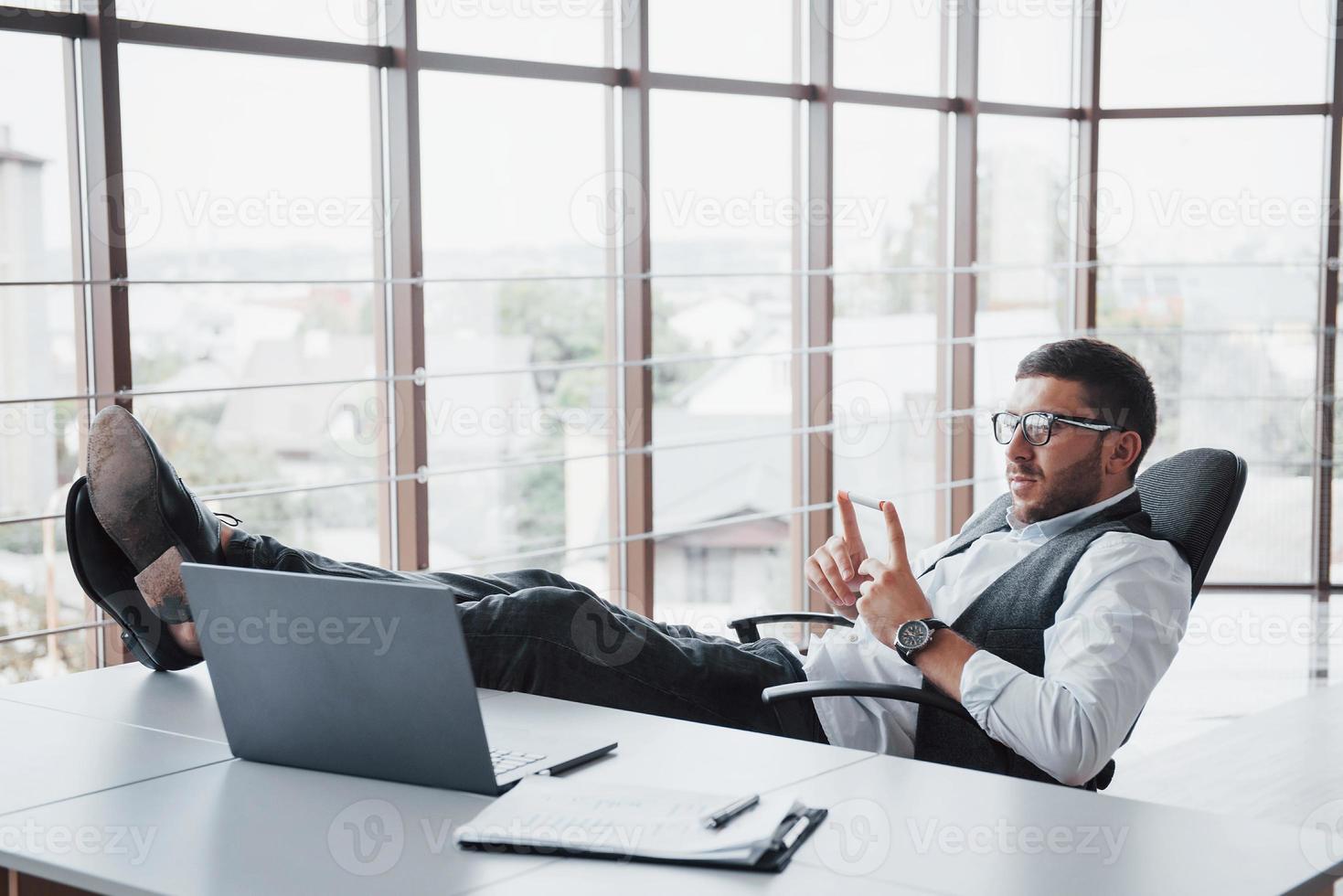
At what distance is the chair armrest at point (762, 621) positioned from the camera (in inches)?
97.4

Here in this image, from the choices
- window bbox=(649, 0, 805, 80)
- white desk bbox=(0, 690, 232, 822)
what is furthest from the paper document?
window bbox=(649, 0, 805, 80)

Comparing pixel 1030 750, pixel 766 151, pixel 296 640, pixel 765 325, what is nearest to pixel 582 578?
pixel 765 325

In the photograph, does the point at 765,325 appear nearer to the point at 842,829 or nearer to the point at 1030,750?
the point at 1030,750

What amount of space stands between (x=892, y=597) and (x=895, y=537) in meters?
0.08

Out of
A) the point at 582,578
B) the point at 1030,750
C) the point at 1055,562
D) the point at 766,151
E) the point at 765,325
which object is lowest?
the point at 582,578

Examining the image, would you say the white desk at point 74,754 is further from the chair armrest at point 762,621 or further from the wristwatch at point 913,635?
the chair armrest at point 762,621

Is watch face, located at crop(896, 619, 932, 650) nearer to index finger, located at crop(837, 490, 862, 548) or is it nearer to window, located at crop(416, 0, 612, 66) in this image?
index finger, located at crop(837, 490, 862, 548)

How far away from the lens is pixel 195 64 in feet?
10.4

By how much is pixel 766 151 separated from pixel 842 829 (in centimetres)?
335

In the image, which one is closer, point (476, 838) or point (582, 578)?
point (476, 838)

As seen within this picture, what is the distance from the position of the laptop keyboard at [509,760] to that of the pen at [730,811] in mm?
259

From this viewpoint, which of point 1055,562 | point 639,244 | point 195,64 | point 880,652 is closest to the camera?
point 1055,562

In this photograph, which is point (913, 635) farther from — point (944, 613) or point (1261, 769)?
point (1261, 769)

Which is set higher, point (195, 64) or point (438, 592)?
point (195, 64)
